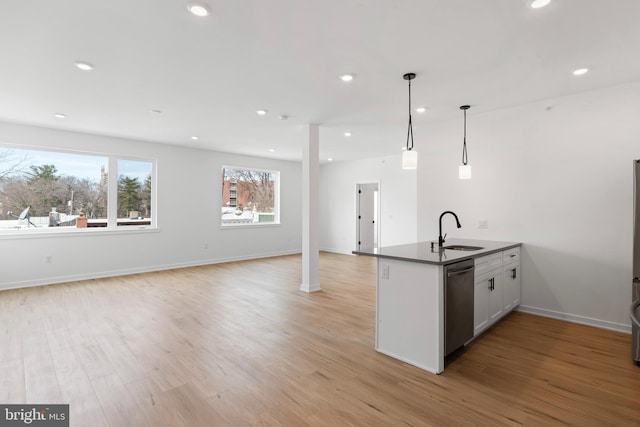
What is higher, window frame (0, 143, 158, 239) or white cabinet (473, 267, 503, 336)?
window frame (0, 143, 158, 239)

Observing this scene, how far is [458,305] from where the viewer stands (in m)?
2.63

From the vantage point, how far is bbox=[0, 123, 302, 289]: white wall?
5.24 meters

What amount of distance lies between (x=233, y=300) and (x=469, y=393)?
10.6 feet

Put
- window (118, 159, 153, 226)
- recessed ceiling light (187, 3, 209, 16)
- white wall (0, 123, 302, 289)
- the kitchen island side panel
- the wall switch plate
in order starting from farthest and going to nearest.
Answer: window (118, 159, 153, 226)
white wall (0, 123, 302, 289)
the wall switch plate
the kitchen island side panel
recessed ceiling light (187, 3, 209, 16)

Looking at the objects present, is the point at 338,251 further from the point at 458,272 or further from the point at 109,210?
the point at 458,272

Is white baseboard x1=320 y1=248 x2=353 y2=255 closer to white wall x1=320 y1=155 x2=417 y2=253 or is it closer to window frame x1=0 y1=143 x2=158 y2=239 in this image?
white wall x1=320 y1=155 x2=417 y2=253

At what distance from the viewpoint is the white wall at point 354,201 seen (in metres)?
7.84

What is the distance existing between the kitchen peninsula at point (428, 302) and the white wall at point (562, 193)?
120cm

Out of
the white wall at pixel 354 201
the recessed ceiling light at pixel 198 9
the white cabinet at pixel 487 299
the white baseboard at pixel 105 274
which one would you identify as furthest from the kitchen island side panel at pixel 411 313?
the white baseboard at pixel 105 274

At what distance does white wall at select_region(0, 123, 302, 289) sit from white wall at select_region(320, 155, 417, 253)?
990mm

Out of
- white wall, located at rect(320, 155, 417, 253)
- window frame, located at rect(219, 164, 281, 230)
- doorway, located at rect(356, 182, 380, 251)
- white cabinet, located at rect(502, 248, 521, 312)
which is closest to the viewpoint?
white cabinet, located at rect(502, 248, 521, 312)
